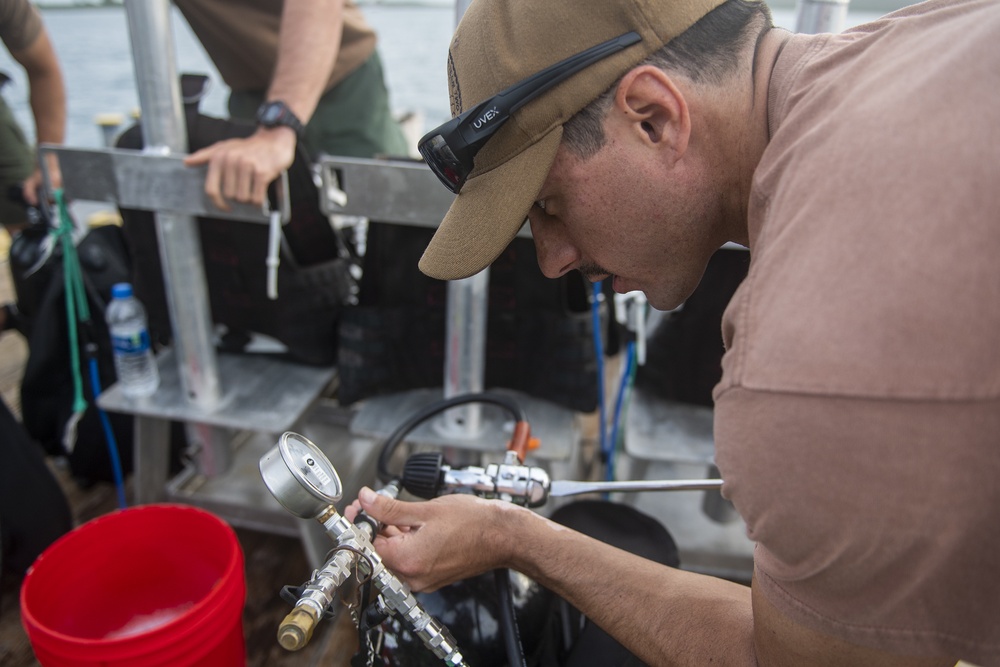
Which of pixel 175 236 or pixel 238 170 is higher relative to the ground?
pixel 238 170

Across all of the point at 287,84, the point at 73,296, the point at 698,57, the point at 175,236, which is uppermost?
the point at 698,57

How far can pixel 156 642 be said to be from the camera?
1.19 meters

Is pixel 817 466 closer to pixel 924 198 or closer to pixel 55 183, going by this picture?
pixel 924 198

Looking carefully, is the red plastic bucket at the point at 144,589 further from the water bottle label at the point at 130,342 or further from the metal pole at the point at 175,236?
the water bottle label at the point at 130,342

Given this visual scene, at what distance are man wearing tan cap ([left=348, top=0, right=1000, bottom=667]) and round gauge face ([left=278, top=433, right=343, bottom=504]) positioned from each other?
0.63 ft

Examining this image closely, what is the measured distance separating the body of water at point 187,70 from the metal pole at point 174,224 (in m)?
1.65

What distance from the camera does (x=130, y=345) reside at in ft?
6.12

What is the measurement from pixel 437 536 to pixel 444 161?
1.91ft

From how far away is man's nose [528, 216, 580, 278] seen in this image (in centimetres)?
103

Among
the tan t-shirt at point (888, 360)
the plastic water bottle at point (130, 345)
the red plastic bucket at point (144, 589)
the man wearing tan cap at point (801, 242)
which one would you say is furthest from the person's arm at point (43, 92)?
the tan t-shirt at point (888, 360)

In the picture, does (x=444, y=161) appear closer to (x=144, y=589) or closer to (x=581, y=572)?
(x=581, y=572)

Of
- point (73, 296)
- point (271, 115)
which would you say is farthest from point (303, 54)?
point (73, 296)

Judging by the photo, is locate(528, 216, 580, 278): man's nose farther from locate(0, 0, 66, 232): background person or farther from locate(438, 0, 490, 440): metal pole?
locate(0, 0, 66, 232): background person

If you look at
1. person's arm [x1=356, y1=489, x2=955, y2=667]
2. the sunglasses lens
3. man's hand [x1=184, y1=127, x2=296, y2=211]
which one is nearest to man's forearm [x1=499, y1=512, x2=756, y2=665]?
person's arm [x1=356, y1=489, x2=955, y2=667]
